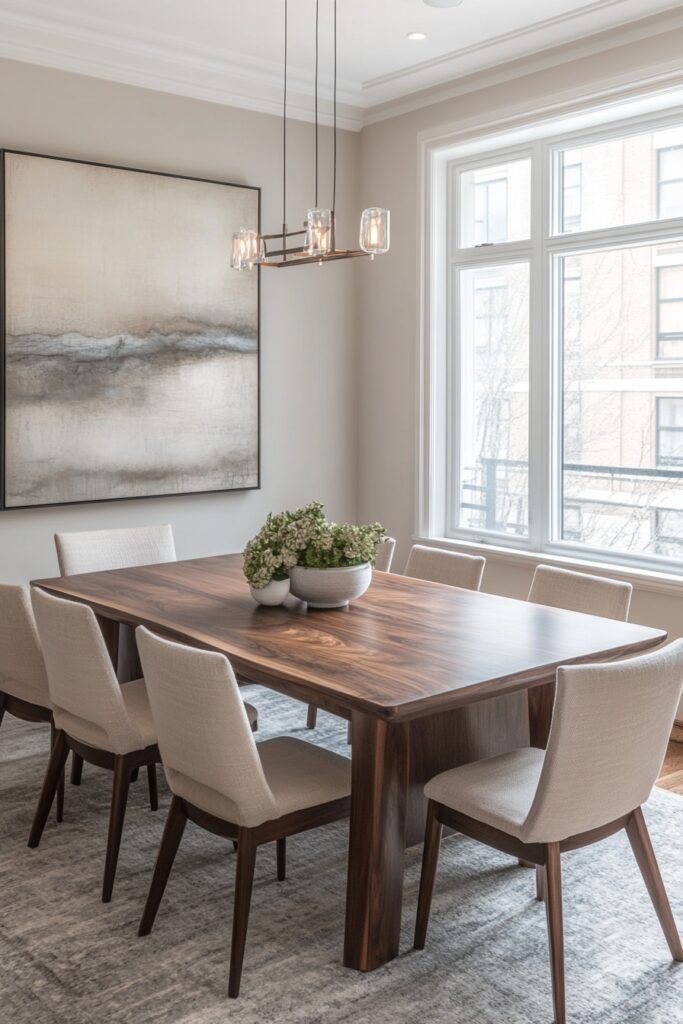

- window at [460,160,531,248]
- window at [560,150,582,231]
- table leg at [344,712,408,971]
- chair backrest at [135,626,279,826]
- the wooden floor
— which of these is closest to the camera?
chair backrest at [135,626,279,826]

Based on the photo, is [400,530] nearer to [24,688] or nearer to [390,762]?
[24,688]

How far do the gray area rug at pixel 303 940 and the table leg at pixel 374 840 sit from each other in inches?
3.0

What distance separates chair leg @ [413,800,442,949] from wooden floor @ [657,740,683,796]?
1443 mm

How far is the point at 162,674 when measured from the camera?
7.59 ft

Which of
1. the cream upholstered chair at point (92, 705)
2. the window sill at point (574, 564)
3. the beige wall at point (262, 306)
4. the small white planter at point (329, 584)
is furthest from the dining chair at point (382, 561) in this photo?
the cream upholstered chair at point (92, 705)

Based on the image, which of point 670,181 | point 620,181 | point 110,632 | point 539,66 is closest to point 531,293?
point 620,181

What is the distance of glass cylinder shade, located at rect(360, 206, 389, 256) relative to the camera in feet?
9.89

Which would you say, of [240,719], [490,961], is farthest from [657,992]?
[240,719]

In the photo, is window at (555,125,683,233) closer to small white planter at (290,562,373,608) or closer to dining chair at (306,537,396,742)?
dining chair at (306,537,396,742)

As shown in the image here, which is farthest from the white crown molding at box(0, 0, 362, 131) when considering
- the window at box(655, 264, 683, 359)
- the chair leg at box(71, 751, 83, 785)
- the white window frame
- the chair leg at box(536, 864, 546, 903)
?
the chair leg at box(536, 864, 546, 903)

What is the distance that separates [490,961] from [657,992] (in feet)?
1.25

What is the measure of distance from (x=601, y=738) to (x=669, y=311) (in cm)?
262

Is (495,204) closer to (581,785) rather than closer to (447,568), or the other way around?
(447,568)

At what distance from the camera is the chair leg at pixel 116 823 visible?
105 inches
